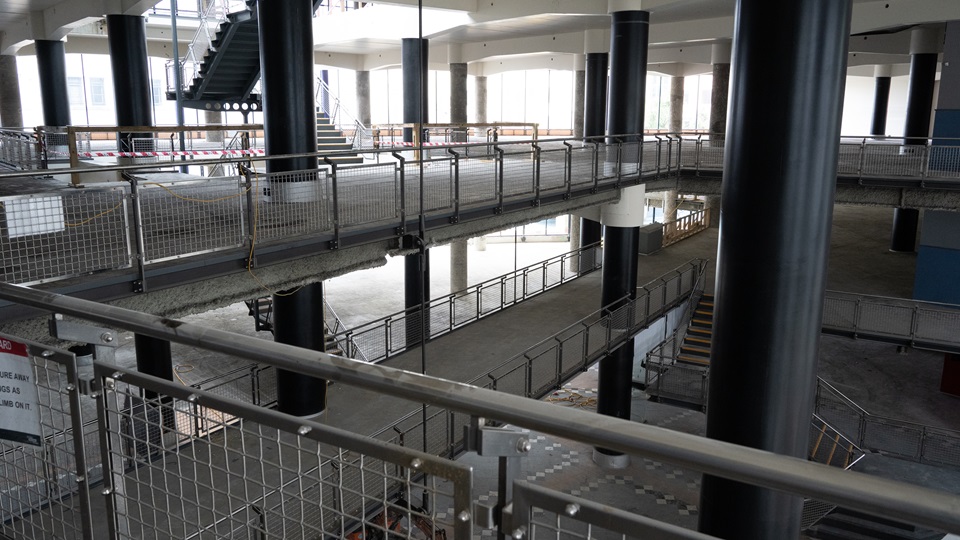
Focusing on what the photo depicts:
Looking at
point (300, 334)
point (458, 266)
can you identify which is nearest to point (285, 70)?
point (300, 334)

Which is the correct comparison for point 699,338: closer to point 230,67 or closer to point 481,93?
point 230,67

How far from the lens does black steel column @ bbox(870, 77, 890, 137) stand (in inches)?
1083

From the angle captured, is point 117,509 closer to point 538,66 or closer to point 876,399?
point 876,399

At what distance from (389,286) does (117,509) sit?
81.3 feet

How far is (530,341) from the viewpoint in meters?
11.7

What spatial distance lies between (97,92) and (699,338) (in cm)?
2378

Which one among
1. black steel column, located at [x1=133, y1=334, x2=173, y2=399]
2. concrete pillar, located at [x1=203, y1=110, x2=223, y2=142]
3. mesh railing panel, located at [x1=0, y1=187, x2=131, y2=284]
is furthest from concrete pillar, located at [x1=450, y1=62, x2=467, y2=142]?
mesh railing panel, located at [x1=0, y1=187, x2=131, y2=284]

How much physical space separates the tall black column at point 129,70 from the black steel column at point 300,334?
6786mm

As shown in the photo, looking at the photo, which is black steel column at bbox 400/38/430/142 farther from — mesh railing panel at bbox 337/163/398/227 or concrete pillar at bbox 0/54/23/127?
concrete pillar at bbox 0/54/23/127

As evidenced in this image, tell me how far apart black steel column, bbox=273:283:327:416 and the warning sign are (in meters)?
6.00

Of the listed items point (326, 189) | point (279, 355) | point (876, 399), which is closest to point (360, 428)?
point (326, 189)

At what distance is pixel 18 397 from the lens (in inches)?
82.4

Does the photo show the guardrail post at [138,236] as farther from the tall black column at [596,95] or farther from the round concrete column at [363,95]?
the round concrete column at [363,95]

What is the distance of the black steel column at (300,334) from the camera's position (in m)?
8.30
